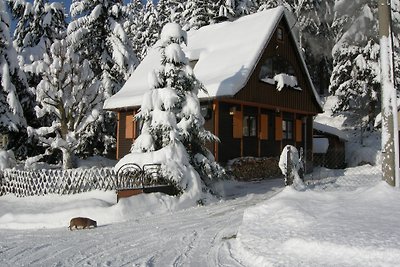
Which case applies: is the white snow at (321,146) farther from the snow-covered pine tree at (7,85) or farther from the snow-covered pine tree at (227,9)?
the snow-covered pine tree at (7,85)

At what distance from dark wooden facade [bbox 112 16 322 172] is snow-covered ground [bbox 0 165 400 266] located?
23.9 ft

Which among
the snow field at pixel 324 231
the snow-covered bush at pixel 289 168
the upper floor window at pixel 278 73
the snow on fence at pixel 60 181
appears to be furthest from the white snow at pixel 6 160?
the upper floor window at pixel 278 73

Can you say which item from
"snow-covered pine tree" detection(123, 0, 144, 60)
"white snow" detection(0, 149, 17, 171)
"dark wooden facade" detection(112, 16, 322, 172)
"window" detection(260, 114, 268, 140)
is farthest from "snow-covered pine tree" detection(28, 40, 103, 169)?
"snow-covered pine tree" detection(123, 0, 144, 60)

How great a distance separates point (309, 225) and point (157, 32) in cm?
4652

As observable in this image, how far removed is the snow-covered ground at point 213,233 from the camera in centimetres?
614

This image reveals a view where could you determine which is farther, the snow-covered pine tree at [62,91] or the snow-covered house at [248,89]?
the snow-covered pine tree at [62,91]

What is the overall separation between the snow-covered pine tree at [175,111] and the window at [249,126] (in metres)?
6.99

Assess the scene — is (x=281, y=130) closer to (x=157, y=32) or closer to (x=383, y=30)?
(x=383, y=30)

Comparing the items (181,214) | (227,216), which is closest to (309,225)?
(227,216)

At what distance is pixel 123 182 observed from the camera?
1294 centimetres

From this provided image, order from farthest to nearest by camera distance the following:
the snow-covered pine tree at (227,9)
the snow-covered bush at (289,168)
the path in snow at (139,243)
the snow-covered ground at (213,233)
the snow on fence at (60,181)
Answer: the snow-covered pine tree at (227,9)
the snow-covered bush at (289,168)
the snow on fence at (60,181)
the path in snow at (139,243)
the snow-covered ground at (213,233)

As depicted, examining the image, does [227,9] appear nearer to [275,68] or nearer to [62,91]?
[275,68]

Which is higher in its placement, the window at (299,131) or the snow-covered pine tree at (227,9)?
the snow-covered pine tree at (227,9)

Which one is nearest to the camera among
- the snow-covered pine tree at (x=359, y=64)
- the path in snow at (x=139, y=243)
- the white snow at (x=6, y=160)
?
the path in snow at (x=139, y=243)
